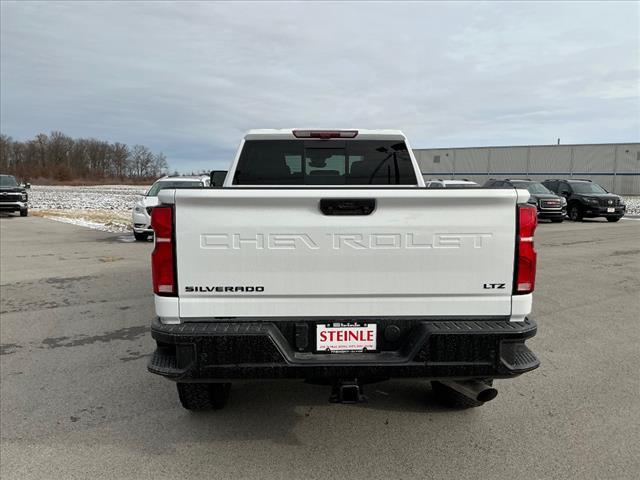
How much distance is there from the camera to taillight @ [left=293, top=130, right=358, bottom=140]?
451cm

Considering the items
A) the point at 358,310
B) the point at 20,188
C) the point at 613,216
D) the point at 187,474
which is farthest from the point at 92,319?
the point at 613,216

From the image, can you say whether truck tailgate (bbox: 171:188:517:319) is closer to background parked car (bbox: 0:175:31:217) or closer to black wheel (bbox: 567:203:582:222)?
black wheel (bbox: 567:203:582:222)

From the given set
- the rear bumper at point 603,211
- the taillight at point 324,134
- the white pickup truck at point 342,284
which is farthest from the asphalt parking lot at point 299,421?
the rear bumper at point 603,211

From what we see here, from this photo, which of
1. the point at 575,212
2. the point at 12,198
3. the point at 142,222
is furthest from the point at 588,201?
the point at 12,198

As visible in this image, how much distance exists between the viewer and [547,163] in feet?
176

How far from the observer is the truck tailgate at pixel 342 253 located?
9.06 feet

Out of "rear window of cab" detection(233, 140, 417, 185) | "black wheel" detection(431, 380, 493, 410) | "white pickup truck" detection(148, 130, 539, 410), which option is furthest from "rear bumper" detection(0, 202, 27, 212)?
"black wheel" detection(431, 380, 493, 410)

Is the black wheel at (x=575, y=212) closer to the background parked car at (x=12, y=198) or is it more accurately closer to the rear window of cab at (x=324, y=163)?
the rear window of cab at (x=324, y=163)

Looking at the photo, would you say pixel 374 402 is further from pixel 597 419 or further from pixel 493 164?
pixel 493 164

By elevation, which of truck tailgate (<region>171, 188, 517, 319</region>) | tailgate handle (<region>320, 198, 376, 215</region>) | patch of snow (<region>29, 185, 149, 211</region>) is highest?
tailgate handle (<region>320, 198, 376, 215</region>)

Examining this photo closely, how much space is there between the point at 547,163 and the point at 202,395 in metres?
57.0

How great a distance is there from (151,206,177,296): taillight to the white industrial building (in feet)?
184

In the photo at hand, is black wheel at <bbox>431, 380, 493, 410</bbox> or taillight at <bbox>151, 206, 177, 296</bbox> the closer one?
taillight at <bbox>151, 206, 177, 296</bbox>

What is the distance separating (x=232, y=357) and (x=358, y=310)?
768 mm
